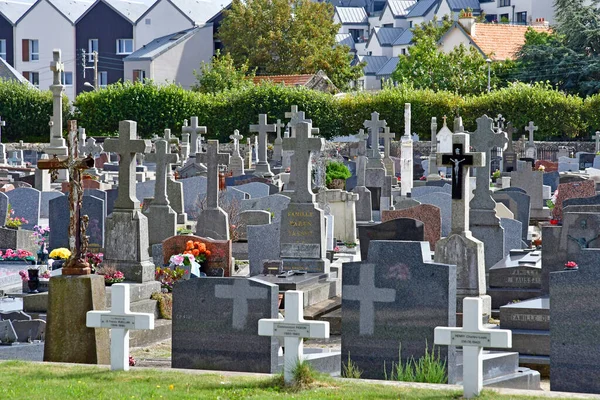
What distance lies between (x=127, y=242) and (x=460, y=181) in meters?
3.98

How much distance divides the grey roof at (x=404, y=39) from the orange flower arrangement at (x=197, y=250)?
85.5 m

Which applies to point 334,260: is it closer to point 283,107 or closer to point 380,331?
point 380,331

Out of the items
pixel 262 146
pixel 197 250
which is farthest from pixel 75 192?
pixel 262 146

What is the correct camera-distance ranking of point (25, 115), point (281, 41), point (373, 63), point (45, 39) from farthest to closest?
point (373, 63) < point (45, 39) < point (281, 41) < point (25, 115)

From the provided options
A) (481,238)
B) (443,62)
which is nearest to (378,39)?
(443,62)

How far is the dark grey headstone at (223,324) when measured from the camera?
9.53m

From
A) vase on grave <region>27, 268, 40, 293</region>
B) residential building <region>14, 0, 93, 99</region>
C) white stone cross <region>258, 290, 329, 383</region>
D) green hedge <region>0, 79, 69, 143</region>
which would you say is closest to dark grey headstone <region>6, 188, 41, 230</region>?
vase on grave <region>27, 268, 40, 293</region>

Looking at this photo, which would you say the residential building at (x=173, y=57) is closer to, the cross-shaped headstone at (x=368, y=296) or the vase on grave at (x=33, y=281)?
the vase on grave at (x=33, y=281)

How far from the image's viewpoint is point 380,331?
31.0 feet

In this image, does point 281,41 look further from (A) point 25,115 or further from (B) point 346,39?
(B) point 346,39

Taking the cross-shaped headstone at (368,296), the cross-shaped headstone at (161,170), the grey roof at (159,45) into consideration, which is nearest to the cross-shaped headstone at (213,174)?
the cross-shaped headstone at (161,170)

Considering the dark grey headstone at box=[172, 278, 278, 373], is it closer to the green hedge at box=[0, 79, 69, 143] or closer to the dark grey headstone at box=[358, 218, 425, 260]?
the dark grey headstone at box=[358, 218, 425, 260]

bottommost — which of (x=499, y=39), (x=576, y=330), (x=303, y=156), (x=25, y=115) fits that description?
(x=576, y=330)

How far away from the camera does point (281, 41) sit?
67.0 meters
